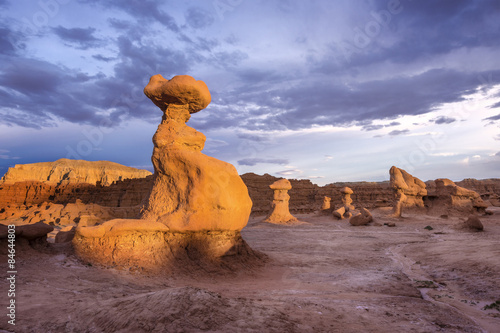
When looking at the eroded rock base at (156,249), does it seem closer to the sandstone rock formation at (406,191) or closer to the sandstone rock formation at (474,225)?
the sandstone rock formation at (474,225)

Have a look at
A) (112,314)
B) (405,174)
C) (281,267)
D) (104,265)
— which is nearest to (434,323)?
(112,314)

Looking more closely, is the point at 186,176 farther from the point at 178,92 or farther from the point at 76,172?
the point at 76,172

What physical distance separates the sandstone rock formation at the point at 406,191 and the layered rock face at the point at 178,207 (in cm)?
1860

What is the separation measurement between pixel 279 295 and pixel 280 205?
17.5m

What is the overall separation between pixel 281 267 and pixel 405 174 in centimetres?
2072

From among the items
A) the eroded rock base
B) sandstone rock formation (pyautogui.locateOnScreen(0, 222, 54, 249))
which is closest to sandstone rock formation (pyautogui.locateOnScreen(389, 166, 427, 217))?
the eroded rock base

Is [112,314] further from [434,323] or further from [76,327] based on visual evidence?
[434,323]

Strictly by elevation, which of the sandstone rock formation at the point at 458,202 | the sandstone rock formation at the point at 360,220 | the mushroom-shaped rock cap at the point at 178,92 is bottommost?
the sandstone rock formation at the point at 360,220

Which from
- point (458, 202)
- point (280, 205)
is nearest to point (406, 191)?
point (458, 202)

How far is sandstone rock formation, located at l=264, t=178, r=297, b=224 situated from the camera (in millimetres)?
21750

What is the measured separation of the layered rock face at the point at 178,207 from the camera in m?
6.06

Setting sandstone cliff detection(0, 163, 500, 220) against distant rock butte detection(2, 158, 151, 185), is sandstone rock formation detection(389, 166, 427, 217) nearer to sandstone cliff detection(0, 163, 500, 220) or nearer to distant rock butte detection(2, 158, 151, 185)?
sandstone cliff detection(0, 163, 500, 220)

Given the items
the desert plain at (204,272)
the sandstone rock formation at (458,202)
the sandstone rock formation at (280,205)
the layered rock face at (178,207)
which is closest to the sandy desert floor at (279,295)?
the desert plain at (204,272)

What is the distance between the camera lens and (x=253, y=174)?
45.9 metres
